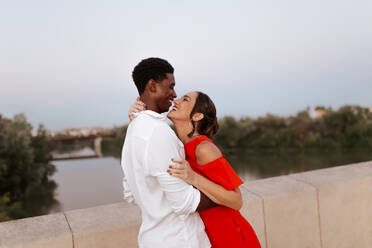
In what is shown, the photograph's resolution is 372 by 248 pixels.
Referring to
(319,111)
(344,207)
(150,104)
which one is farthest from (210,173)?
(319,111)

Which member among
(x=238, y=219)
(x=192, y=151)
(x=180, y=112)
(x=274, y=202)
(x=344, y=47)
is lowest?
(x=274, y=202)

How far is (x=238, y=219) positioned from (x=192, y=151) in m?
0.34

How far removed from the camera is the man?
0.92m

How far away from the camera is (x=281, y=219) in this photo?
2.03 metres

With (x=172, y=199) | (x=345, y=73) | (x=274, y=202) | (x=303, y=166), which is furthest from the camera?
(x=345, y=73)

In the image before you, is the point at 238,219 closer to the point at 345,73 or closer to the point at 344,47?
the point at 344,47

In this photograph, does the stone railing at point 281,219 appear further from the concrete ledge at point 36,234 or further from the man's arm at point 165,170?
the man's arm at point 165,170

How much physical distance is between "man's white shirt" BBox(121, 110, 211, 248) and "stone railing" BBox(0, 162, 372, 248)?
2.01 ft

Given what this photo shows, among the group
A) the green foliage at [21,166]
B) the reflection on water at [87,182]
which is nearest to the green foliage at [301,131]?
the reflection on water at [87,182]

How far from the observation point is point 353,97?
4478cm

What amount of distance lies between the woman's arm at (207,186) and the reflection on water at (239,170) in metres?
38.4

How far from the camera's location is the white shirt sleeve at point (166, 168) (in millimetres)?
910

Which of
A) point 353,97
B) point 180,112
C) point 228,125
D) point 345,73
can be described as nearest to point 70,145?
point 228,125

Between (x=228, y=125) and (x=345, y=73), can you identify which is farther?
(x=345, y=73)
